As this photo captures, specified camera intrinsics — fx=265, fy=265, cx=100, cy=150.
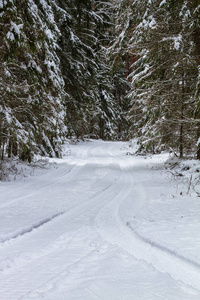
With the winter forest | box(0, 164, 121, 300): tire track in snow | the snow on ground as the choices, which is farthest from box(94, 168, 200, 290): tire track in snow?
the winter forest

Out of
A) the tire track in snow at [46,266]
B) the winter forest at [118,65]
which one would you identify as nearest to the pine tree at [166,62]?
the winter forest at [118,65]

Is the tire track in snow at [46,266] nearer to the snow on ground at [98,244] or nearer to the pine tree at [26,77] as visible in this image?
the snow on ground at [98,244]

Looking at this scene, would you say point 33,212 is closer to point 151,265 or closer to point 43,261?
point 43,261

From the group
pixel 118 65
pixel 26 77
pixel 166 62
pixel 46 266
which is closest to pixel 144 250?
pixel 46 266

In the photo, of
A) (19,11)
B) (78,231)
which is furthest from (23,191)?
(19,11)

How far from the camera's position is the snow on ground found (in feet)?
7.72

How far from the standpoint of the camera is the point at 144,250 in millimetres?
3389

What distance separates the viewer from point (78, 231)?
13.3 ft

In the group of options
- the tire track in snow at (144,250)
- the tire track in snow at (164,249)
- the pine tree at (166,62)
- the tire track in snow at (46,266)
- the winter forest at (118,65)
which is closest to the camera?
the tire track in snow at (46,266)

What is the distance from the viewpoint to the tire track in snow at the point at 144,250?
2.76 m

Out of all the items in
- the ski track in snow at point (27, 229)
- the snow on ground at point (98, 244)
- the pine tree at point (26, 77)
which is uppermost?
the pine tree at point (26, 77)

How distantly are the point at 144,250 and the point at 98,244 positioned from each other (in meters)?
0.60

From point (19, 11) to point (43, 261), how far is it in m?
5.66

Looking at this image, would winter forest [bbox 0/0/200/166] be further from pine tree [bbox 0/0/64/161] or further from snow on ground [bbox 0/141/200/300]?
snow on ground [bbox 0/141/200/300]
